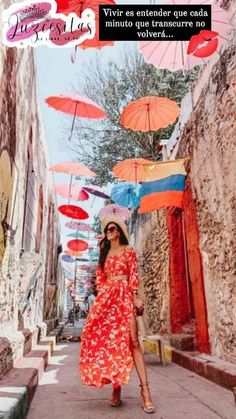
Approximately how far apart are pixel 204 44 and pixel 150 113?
2474 millimetres

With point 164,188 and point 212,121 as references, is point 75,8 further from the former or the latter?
point 164,188

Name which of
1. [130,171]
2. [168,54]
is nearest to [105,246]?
[168,54]

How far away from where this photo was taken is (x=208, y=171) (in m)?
5.21

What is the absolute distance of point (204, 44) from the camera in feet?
14.7

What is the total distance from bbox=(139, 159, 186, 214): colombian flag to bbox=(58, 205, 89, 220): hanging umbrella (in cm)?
633

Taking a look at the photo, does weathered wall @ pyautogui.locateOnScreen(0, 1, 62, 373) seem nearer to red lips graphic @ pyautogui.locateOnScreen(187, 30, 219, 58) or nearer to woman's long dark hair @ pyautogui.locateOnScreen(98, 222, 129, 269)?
woman's long dark hair @ pyautogui.locateOnScreen(98, 222, 129, 269)

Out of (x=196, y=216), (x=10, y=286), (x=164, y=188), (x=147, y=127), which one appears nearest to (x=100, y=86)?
(x=147, y=127)

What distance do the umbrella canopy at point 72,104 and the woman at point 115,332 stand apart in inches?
149

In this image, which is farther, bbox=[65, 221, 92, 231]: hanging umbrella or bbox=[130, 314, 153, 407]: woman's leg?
bbox=[65, 221, 92, 231]: hanging umbrella

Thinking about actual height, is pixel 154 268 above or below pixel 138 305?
above

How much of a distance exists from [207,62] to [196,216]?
212 cm

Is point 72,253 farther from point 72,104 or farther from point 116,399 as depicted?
point 116,399

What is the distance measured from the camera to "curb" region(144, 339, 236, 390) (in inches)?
146

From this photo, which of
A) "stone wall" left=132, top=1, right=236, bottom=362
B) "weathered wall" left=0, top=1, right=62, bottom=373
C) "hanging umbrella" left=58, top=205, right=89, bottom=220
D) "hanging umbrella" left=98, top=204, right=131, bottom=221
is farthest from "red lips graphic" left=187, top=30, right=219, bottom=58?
"hanging umbrella" left=98, top=204, right=131, bottom=221
